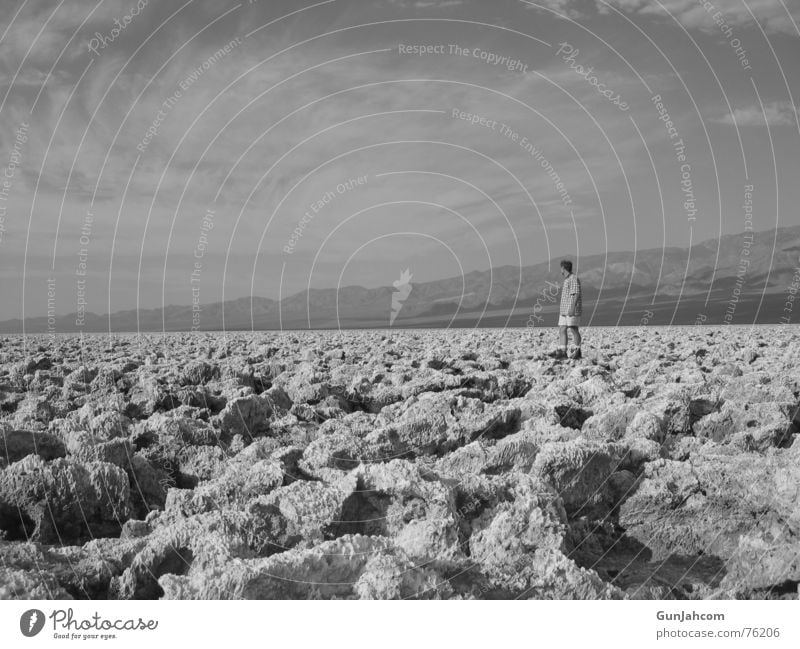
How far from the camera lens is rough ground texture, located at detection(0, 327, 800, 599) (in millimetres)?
2891

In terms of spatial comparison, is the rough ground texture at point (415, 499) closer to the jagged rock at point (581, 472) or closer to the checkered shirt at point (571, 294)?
the jagged rock at point (581, 472)

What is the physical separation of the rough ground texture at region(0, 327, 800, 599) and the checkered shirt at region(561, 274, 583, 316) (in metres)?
3.97

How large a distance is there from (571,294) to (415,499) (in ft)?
24.5

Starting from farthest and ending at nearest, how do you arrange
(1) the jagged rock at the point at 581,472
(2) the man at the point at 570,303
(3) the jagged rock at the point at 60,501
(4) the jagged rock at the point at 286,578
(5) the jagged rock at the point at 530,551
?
(2) the man at the point at 570,303, (1) the jagged rock at the point at 581,472, (3) the jagged rock at the point at 60,501, (5) the jagged rock at the point at 530,551, (4) the jagged rock at the point at 286,578

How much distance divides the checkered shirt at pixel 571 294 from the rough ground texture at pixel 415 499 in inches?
156

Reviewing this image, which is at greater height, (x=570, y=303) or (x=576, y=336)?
(x=570, y=303)

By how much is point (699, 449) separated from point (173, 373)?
6332mm

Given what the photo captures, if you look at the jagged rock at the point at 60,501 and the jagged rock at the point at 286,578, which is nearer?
the jagged rock at the point at 286,578

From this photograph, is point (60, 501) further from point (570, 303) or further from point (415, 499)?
point (570, 303)

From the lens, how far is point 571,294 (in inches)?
411

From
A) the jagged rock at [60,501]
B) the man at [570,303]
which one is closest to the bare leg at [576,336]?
the man at [570,303]

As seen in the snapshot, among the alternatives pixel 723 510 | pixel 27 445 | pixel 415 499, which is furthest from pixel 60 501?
pixel 723 510

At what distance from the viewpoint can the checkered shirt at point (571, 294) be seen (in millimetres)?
10391

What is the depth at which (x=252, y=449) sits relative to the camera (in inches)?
188
